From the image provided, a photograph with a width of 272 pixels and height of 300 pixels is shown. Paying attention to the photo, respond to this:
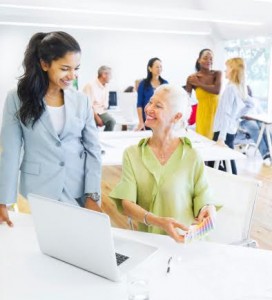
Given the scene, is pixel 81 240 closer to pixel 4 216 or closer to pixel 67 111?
pixel 4 216

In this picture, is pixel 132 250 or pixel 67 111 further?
pixel 67 111

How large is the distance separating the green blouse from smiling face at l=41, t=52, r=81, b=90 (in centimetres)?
39

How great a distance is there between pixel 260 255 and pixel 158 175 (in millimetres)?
500

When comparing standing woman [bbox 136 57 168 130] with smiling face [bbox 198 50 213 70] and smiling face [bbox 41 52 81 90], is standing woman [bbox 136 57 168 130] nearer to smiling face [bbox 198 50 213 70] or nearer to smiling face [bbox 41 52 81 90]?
smiling face [bbox 198 50 213 70]

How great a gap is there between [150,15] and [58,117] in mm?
6473

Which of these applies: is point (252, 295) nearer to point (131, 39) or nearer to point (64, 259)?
point (64, 259)

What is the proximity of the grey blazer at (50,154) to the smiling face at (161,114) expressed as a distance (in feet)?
1.01

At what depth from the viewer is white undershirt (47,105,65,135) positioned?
1.80 meters

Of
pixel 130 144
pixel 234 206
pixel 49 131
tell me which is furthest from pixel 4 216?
pixel 130 144

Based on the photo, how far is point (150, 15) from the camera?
781cm

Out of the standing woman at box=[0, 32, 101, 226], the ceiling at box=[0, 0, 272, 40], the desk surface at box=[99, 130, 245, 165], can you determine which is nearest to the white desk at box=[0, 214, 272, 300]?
the standing woman at box=[0, 32, 101, 226]

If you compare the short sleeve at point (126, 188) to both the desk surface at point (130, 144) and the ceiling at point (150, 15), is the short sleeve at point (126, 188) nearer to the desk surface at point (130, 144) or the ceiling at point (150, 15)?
Answer: the desk surface at point (130, 144)

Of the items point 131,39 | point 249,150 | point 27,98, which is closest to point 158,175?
point 27,98

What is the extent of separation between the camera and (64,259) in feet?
4.36
